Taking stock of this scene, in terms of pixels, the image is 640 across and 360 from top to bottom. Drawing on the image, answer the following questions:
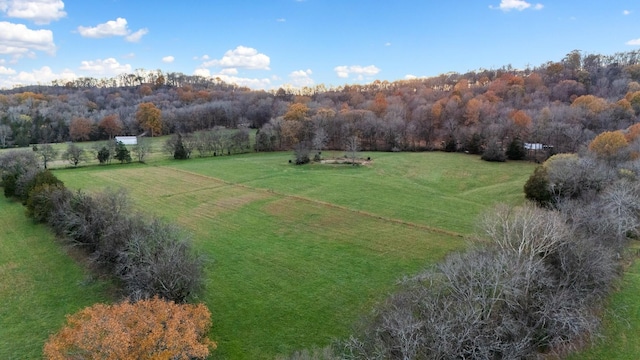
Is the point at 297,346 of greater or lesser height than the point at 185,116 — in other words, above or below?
below

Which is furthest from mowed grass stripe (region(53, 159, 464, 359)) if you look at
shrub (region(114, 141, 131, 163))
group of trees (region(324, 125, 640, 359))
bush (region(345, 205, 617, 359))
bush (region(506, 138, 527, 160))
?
bush (region(506, 138, 527, 160))

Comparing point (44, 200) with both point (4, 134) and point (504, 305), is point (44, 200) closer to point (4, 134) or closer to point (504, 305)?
point (504, 305)

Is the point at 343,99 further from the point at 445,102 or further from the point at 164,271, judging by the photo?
the point at 164,271

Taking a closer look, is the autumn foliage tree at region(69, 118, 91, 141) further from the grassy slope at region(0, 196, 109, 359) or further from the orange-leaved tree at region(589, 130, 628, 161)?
the orange-leaved tree at region(589, 130, 628, 161)

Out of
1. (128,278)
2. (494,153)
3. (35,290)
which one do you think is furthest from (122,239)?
(494,153)

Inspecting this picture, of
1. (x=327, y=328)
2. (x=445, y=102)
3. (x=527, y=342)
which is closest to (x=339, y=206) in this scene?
(x=327, y=328)

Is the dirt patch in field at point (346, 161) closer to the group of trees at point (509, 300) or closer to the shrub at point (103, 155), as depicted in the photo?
the shrub at point (103, 155)

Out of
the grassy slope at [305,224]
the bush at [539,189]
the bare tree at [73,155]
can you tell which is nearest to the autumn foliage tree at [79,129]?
the bare tree at [73,155]
